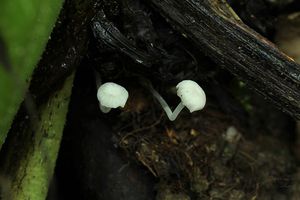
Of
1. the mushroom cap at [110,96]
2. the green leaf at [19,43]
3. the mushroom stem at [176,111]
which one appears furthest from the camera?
the mushroom stem at [176,111]

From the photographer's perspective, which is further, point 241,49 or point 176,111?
point 176,111

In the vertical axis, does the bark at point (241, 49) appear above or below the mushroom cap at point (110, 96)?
above

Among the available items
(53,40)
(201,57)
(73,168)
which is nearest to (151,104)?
(201,57)

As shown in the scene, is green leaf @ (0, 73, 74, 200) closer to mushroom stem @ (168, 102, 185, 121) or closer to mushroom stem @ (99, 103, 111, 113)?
mushroom stem @ (99, 103, 111, 113)

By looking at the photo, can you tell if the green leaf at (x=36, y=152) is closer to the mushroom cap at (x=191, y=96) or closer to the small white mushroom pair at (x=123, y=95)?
the small white mushroom pair at (x=123, y=95)

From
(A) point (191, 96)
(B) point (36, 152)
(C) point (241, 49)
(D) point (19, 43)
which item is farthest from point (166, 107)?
(D) point (19, 43)

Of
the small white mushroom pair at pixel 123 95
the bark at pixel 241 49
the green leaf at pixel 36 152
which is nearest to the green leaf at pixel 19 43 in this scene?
the green leaf at pixel 36 152

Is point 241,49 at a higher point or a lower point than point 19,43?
higher

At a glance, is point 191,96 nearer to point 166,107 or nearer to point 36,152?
point 166,107

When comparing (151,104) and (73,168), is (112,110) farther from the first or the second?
(73,168)
